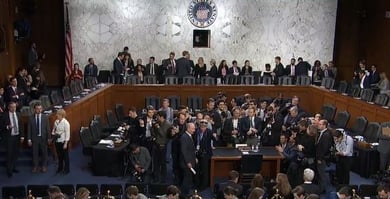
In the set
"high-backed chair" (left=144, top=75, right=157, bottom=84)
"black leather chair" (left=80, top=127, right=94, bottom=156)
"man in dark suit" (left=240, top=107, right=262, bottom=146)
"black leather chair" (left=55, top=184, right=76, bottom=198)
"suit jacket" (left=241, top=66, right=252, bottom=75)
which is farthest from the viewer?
"suit jacket" (left=241, top=66, right=252, bottom=75)

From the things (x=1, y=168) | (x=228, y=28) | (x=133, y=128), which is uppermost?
(x=228, y=28)

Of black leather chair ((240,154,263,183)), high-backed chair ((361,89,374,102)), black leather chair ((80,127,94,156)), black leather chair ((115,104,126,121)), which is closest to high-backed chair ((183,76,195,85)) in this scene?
black leather chair ((115,104,126,121))

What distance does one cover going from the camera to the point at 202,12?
23703 mm

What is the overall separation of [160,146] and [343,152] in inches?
166

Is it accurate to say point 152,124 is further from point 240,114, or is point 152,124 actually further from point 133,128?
point 240,114

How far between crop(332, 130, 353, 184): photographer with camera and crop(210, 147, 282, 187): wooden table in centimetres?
135

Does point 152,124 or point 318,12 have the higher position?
point 318,12

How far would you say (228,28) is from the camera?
24031mm

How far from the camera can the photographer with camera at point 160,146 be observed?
12.2m

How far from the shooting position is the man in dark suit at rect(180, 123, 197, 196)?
11242 mm

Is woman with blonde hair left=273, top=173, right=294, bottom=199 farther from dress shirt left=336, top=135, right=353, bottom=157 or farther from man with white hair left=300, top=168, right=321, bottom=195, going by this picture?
dress shirt left=336, top=135, right=353, bottom=157

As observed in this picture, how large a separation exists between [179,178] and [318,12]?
14.8 metres

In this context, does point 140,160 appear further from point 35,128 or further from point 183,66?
point 183,66

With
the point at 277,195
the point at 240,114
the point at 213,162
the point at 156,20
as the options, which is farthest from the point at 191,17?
the point at 277,195
